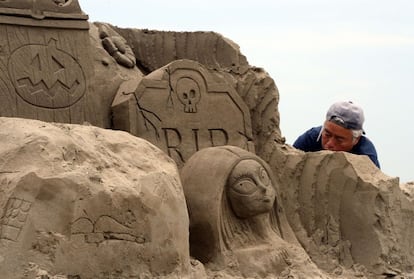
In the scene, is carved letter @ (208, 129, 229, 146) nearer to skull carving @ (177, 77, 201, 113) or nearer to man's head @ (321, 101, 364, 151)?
skull carving @ (177, 77, 201, 113)

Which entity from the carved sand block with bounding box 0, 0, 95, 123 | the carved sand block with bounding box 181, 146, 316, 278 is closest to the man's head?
the carved sand block with bounding box 181, 146, 316, 278

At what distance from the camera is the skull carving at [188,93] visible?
757cm

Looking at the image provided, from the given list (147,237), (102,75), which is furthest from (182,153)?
(147,237)

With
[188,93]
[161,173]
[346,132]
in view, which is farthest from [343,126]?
[161,173]

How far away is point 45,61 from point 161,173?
1.34m

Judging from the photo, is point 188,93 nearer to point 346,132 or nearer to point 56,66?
point 56,66

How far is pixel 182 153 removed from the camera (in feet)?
24.7

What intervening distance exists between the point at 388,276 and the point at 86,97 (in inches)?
94.3

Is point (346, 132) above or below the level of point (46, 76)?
below

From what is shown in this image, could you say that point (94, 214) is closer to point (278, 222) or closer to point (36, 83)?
point (36, 83)

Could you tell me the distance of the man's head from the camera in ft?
26.3

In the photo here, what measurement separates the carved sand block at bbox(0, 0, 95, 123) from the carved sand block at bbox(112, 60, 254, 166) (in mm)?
317

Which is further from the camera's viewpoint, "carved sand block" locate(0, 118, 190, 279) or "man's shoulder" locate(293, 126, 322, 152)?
"man's shoulder" locate(293, 126, 322, 152)

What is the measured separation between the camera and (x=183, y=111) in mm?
7570
